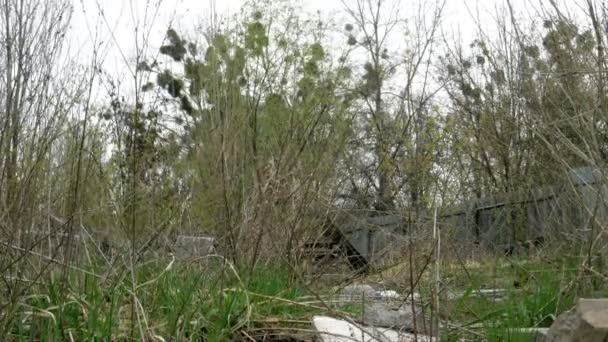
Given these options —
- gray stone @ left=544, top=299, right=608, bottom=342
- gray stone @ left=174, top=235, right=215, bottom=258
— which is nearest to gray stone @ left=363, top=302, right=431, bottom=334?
gray stone @ left=544, top=299, right=608, bottom=342

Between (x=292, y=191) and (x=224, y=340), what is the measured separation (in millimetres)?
1517

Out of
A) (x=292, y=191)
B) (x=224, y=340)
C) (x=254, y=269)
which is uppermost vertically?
(x=292, y=191)

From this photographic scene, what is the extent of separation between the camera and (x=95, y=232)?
3775 mm

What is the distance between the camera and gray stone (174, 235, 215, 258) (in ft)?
14.3

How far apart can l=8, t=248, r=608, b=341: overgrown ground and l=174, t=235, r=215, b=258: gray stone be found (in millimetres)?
178

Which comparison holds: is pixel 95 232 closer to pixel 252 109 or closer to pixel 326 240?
pixel 252 109

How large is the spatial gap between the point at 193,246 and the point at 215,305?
1218 millimetres

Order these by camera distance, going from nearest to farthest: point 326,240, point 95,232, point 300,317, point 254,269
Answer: point 300,317 → point 95,232 → point 254,269 → point 326,240

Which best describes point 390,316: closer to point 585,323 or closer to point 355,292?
point 355,292

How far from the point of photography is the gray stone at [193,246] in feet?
14.3

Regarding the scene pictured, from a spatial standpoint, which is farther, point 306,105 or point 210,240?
point 306,105

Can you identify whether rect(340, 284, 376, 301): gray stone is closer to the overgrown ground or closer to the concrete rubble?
the overgrown ground

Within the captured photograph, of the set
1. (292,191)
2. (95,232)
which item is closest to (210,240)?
(292,191)

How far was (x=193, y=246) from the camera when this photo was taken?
14.4 ft
